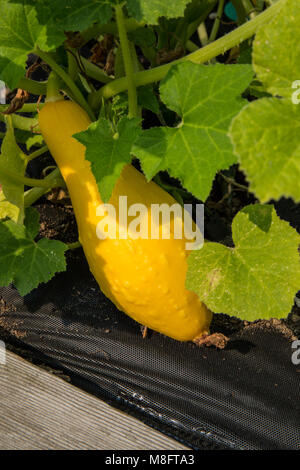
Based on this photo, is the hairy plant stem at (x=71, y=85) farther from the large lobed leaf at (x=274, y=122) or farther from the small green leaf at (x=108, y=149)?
the large lobed leaf at (x=274, y=122)

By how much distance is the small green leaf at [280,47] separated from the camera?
72 centimetres

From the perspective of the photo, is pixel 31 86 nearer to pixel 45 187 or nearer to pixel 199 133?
pixel 45 187

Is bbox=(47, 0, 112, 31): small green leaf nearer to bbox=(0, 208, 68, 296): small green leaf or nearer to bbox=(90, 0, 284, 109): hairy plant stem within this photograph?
bbox=(90, 0, 284, 109): hairy plant stem

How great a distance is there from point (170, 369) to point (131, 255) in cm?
26

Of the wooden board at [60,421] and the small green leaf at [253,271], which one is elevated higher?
the small green leaf at [253,271]

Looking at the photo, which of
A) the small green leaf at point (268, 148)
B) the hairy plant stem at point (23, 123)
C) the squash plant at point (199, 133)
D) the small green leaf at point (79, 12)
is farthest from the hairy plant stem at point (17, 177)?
the small green leaf at point (268, 148)

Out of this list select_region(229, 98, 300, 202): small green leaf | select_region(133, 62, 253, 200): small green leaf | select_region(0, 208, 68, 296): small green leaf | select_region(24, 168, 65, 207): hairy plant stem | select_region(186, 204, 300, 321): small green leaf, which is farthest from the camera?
select_region(24, 168, 65, 207): hairy plant stem

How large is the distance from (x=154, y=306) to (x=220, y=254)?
0.54 feet

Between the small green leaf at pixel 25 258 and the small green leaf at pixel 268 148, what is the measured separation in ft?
1.54

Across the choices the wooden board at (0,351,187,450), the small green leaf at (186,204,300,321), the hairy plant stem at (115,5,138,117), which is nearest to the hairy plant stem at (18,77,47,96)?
the hairy plant stem at (115,5,138,117)

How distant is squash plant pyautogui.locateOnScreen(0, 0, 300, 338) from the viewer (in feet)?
2.28

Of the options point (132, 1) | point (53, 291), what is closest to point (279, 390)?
point (53, 291)

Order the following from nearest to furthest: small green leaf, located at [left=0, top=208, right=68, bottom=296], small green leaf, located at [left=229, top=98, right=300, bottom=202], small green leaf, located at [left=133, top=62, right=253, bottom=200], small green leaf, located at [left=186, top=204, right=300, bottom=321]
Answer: small green leaf, located at [left=229, top=98, right=300, bottom=202], small green leaf, located at [left=133, top=62, right=253, bottom=200], small green leaf, located at [left=186, top=204, right=300, bottom=321], small green leaf, located at [left=0, top=208, right=68, bottom=296]

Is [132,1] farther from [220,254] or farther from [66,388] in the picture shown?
[66,388]
